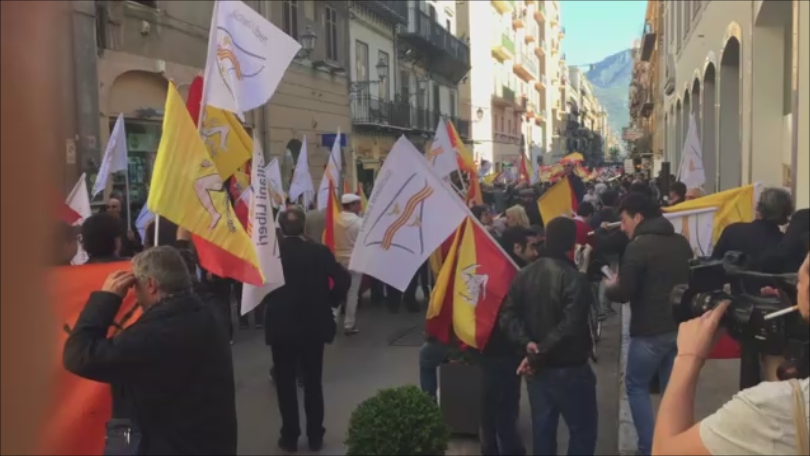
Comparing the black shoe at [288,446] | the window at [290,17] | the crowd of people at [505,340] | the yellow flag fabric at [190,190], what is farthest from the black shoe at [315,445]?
the window at [290,17]

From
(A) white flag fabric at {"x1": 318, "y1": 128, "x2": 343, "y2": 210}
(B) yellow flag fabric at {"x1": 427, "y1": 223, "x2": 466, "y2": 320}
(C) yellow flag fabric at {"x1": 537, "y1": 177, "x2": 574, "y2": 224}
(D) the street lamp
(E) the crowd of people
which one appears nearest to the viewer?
(E) the crowd of people

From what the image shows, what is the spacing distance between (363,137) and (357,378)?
21.9 metres

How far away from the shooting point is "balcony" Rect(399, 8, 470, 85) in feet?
118

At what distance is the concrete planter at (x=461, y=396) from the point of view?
6230 mm

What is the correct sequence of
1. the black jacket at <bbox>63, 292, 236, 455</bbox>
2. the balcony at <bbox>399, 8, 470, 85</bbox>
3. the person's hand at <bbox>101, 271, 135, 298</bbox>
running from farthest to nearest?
the balcony at <bbox>399, 8, 470, 85</bbox>
the person's hand at <bbox>101, 271, 135, 298</bbox>
the black jacket at <bbox>63, 292, 236, 455</bbox>

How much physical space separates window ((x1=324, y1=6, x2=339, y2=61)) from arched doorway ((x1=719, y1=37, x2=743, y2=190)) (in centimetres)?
1294

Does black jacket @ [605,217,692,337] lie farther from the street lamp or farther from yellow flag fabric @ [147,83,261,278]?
the street lamp

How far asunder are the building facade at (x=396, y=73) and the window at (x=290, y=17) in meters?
5.14

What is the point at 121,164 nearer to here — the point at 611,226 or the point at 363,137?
the point at 611,226

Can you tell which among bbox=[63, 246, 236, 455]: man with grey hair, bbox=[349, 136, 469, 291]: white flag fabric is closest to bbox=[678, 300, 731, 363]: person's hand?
bbox=[63, 246, 236, 455]: man with grey hair

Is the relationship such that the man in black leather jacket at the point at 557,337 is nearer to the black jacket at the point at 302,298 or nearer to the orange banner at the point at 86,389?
the black jacket at the point at 302,298

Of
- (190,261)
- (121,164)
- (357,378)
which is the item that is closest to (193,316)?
(190,261)

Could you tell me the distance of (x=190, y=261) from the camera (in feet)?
18.0

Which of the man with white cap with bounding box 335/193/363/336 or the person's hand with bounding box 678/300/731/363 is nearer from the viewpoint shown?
the person's hand with bounding box 678/300/731/363
